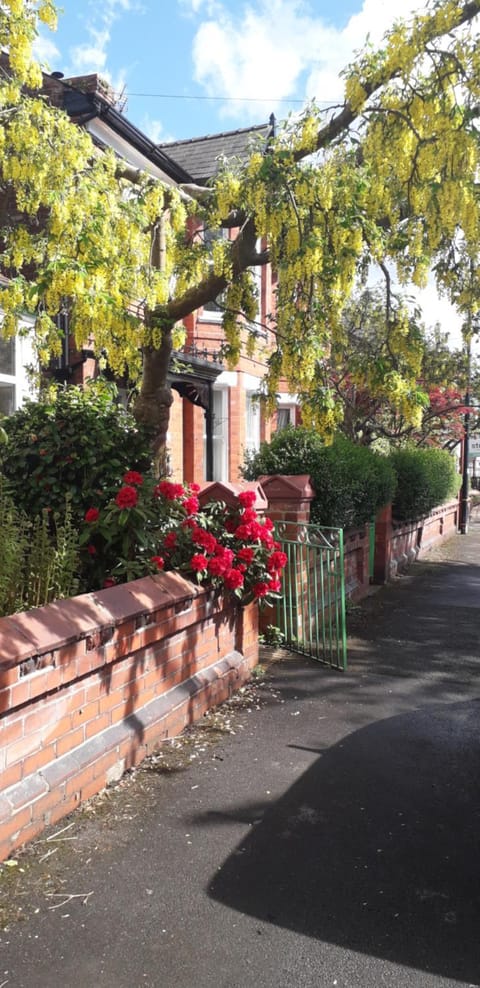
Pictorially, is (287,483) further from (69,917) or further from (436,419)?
(436,419)

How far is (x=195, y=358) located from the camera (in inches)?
459

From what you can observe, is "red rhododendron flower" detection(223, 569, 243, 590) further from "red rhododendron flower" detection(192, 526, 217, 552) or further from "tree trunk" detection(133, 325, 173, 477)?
"tree trunk" detection(133, 325, 173, 477)

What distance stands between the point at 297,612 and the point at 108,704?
3073 mm

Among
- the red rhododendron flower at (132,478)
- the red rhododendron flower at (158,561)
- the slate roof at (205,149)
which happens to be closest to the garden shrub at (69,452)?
the red rhododendron flower at (132,478)

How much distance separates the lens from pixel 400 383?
533cm

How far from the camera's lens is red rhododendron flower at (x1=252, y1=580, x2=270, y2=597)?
Answer: 5.27m

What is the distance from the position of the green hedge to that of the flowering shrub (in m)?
2.27

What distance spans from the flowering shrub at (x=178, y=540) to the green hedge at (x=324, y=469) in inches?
89.3

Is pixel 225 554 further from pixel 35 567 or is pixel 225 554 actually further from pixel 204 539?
pixel 35 567

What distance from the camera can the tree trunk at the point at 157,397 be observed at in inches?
233

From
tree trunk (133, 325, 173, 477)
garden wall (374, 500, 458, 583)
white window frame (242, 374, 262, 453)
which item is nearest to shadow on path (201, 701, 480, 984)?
tree trunk (133, 325, 173, 477)

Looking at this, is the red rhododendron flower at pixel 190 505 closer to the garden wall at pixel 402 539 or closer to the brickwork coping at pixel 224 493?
the brickwork coping at pixel 224 493

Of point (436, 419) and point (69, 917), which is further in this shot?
point (436, 419)

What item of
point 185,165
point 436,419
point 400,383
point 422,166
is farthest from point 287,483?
point 436,419
